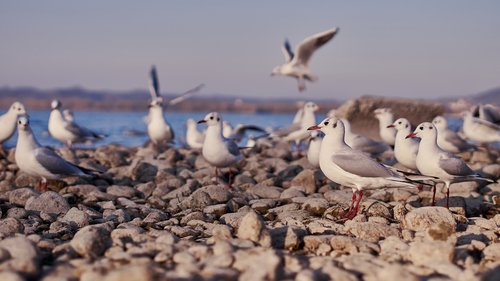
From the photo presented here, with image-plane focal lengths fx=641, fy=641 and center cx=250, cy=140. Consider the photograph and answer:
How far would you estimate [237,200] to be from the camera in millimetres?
8492

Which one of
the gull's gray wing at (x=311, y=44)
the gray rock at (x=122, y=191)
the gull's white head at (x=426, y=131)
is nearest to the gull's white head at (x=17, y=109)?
the gray rock at (x=122, y=191)

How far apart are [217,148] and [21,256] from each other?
573 centimetres

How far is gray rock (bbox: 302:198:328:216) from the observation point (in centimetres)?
809

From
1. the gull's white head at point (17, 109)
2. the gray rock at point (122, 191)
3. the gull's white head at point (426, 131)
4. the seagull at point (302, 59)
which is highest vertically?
the seagull at point (302, 59)

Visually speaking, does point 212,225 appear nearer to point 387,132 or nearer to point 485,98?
point 387,132

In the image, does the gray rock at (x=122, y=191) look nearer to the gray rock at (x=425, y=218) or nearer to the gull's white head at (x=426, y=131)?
the gull's white head at (x=426, y=131)

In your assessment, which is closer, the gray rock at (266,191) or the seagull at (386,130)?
the gray rock at (266,191)

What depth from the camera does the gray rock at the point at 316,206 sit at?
26.6ft

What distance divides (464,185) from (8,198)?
6.52 meters

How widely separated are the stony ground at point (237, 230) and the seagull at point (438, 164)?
36cm

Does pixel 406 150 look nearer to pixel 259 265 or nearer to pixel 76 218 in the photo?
pixel 76 218

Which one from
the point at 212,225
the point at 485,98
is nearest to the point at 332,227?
the point at 212,225

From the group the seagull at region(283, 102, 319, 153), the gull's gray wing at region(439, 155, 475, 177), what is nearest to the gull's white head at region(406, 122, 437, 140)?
the gull's gray wing at region(439, 155, 475, 177)

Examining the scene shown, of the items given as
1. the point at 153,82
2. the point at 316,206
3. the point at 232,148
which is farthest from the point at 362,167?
the point at 153,82
